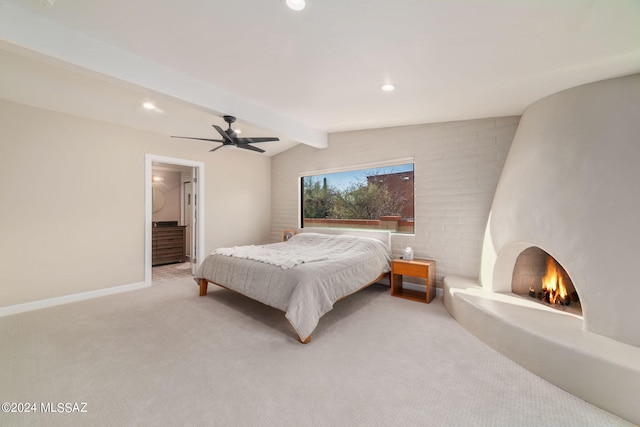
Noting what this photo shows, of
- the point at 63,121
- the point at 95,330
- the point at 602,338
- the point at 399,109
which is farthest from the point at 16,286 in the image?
the point at 602,338

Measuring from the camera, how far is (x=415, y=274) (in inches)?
142

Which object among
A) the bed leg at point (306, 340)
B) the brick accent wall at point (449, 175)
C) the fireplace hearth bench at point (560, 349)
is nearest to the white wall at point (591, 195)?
the fireplace hearth bench at point (560, 349)

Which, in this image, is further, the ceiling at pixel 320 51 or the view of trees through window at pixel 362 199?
the view of trees through window at pixel 362 199

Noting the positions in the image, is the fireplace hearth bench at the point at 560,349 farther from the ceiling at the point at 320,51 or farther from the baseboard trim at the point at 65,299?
the baseboard trim at the point at 65,299

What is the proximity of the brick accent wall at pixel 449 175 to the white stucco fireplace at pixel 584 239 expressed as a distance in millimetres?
659

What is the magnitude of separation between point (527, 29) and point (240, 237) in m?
5.37

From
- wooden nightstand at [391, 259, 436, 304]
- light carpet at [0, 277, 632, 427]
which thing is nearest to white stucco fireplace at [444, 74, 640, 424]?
light carpet at [0, 277, 632, 427]

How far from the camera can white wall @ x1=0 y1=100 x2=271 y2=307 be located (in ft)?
10.4

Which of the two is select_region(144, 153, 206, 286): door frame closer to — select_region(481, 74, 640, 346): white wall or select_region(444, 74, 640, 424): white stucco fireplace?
select_region(444, 74, 640, 424): white stucco fireplace

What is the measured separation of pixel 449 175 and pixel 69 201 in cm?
528

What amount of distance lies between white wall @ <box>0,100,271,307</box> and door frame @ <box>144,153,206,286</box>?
0.07m

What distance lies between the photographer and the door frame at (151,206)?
427 cm

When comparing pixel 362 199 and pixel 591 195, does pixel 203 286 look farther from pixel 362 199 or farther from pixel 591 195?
pixel 591 195

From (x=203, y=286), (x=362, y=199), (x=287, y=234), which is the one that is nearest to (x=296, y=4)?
(x=362, y=199)
